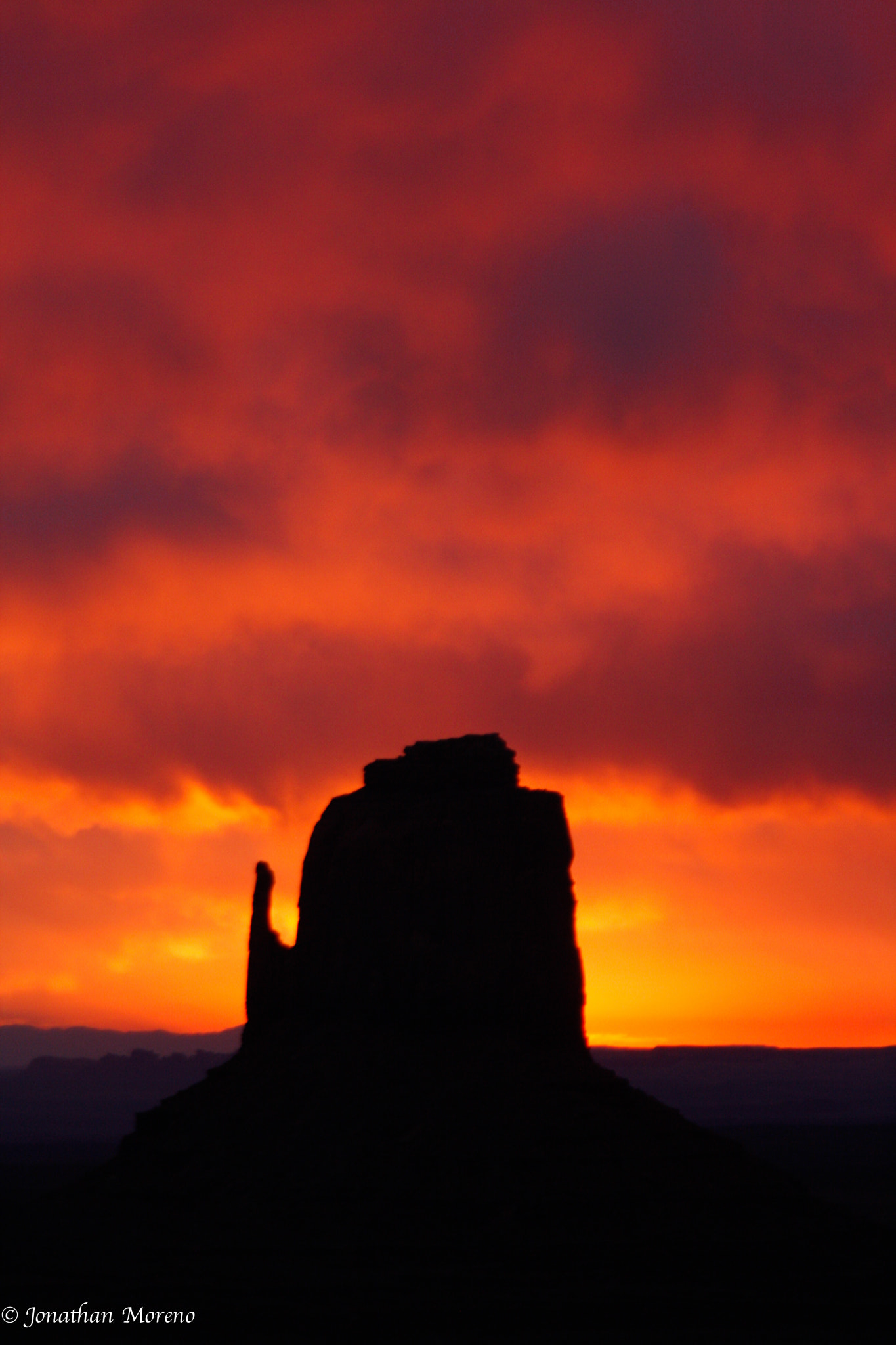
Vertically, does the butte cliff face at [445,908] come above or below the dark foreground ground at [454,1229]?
above

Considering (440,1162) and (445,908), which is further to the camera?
(445,908)

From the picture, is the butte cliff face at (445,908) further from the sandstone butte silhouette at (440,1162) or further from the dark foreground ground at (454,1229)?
the dark foreground ground at (454,1229)

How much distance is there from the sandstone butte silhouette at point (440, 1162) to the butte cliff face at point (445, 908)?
0.09 metres

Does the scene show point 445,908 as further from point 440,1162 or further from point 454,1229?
point 454,1229

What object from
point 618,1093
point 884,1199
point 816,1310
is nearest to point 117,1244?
point 618,1093

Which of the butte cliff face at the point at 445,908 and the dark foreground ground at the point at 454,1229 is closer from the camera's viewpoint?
the dark foreground ground at the point at 454,1229

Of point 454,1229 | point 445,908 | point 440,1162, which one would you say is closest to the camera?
point 454,1229

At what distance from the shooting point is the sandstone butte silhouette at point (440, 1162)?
138 ft

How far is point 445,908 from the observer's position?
173ft

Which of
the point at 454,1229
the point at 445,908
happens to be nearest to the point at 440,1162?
the point at 454,1229

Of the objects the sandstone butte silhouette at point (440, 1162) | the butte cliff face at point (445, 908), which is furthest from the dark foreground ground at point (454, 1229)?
the butte cliff face at point (445, 908)

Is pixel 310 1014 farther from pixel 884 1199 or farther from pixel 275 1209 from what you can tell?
pixel 884 1199

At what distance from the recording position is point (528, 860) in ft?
176

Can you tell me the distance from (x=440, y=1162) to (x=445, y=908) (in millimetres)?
9948
